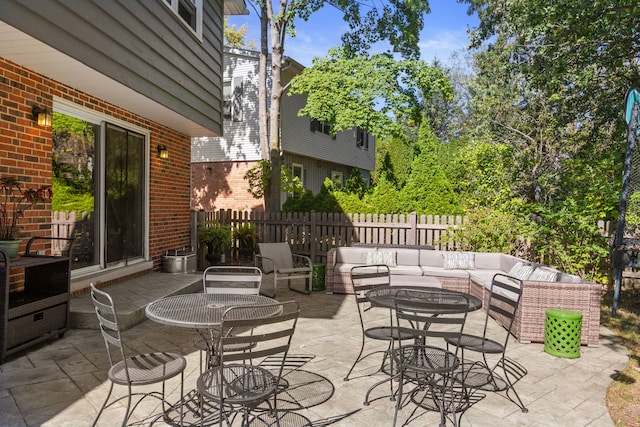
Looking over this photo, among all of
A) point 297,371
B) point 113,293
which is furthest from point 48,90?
point 297,371

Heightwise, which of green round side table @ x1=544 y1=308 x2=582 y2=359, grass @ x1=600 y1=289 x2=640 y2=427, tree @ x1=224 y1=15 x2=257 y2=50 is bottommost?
grass @ x1=600 y1=289 x2=640 y2=427

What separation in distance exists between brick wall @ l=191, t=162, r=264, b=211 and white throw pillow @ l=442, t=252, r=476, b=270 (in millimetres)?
7479

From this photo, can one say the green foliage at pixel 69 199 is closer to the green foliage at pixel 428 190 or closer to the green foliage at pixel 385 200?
the green foliage at pixel 385 200

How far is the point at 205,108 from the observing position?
6.95m

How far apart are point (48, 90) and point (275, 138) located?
24.4 feet

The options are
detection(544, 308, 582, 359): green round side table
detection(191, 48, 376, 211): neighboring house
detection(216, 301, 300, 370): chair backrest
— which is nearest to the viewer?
detection(216, 301, 300, 370): chair backrest

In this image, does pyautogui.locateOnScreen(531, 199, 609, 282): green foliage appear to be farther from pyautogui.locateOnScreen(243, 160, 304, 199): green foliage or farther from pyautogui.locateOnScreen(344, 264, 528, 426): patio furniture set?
pyautogui.locateOnScreen(243, 160, 304, 199): green foliage

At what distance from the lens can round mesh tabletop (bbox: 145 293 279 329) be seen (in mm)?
2506

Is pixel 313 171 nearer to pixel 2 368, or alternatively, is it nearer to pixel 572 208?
pixel 572 208

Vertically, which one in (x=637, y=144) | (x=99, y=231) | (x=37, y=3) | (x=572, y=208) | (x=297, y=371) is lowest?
(x=297, y=371)

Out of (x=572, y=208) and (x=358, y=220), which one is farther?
(x=358, y=220)

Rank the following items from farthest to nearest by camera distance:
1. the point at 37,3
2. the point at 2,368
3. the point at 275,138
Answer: the point at 275,138 → the point at 2,368 → the point at 37,3

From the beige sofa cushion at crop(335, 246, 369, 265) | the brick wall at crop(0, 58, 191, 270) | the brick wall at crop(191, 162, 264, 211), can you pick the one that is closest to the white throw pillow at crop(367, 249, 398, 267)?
the beige sofa cushion at crop(335, 246, 369, 265)

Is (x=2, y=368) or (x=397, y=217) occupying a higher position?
(x=397, y=217)
